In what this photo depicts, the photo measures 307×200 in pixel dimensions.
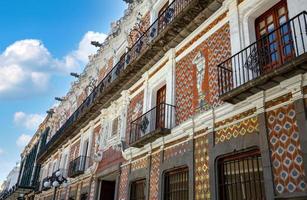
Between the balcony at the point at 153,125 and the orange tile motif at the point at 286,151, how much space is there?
3.41 metres

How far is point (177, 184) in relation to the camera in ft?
26.7

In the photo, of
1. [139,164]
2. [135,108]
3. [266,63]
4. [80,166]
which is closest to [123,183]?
[139,164]

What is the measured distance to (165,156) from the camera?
345 inches

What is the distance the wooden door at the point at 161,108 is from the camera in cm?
965

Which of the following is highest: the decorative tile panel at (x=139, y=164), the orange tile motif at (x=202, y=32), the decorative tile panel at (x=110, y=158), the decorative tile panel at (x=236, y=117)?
the orange tile motif at (x=202, y=32)

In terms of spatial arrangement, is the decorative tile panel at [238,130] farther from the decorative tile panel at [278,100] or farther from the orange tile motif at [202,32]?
the orange tile motif at [202,32]

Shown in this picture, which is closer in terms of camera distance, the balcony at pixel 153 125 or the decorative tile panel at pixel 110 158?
the balcony at pixel 153 125

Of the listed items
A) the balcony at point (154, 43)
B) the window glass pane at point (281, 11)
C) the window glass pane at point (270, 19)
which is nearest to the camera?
the window glass pane at point (281, 11)

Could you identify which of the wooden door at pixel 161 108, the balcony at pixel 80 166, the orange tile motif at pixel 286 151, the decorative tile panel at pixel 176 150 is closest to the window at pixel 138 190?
the decorative tile panel at pixel 176 150

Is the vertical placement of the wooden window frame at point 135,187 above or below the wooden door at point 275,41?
below

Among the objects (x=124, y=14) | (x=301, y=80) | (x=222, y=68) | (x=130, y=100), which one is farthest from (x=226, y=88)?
(x=124, y=14)

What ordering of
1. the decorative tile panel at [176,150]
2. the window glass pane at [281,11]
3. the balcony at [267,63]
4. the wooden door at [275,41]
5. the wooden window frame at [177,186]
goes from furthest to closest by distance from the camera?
the decorative tile panel at [176,150] → the wooden window frame at [177,186] → the window glass pane at [281,11] → the wooden door at [275,41] → the balcony at [267,63]

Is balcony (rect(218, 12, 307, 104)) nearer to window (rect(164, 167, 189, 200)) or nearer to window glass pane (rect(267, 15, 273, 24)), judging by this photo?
window glass pane (rect(267, 15, 273, 24))

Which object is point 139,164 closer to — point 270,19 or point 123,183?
point 123,183
